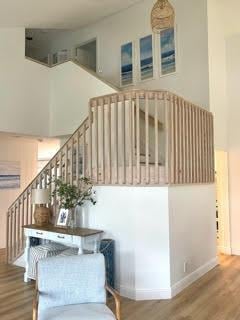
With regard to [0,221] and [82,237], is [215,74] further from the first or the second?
[0,221]

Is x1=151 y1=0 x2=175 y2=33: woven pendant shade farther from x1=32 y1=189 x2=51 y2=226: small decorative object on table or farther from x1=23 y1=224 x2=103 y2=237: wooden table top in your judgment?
x1=32 y1=189 x2=51 y2=226: small decorative object on table

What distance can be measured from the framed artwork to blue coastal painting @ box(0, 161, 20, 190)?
3.18m

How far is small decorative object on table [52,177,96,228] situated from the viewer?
14.6ft

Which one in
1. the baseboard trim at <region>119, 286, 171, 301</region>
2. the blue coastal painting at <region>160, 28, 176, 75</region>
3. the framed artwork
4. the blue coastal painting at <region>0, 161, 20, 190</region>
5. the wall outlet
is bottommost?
the baseboard trim at <region>119, 286, 171, 301</region>

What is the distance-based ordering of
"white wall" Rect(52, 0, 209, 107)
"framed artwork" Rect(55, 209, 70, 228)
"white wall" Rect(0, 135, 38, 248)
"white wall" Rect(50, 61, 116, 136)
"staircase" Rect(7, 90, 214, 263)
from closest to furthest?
1. "staircase" Rect(7, 90, 214, 263)
2. "framed artwork" Rect(55, 209, 70, 228)
3. "white wall" Rect(52, 0, 209, 107)
4. "white wall" Rect(50, 61, 116, 136)
5. "white wall" Rect(0, 135, 38, 248)

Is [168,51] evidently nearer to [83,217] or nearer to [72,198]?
[72,198]

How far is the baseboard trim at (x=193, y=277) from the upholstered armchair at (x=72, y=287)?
161 centimetres

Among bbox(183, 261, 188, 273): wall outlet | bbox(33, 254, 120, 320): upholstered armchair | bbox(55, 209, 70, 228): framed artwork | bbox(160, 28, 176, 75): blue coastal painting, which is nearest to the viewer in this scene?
bbox(33, 254, 120, 320): upholstered armchair

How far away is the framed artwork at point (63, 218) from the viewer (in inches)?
180

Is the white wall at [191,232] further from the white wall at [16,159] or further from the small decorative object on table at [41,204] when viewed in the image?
the white wall at [16,159]

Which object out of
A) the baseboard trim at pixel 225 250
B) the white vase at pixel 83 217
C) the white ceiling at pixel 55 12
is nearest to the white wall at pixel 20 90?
the white ceiling at pixel 55 12

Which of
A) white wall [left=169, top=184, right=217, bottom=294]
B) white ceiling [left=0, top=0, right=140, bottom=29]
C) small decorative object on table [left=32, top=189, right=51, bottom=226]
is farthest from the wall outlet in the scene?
white ceiling [left=0, top=0, right=140, bottom=29]

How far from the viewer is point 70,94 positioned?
270 inches

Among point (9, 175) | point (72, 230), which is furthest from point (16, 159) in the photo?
point (72, 230)
